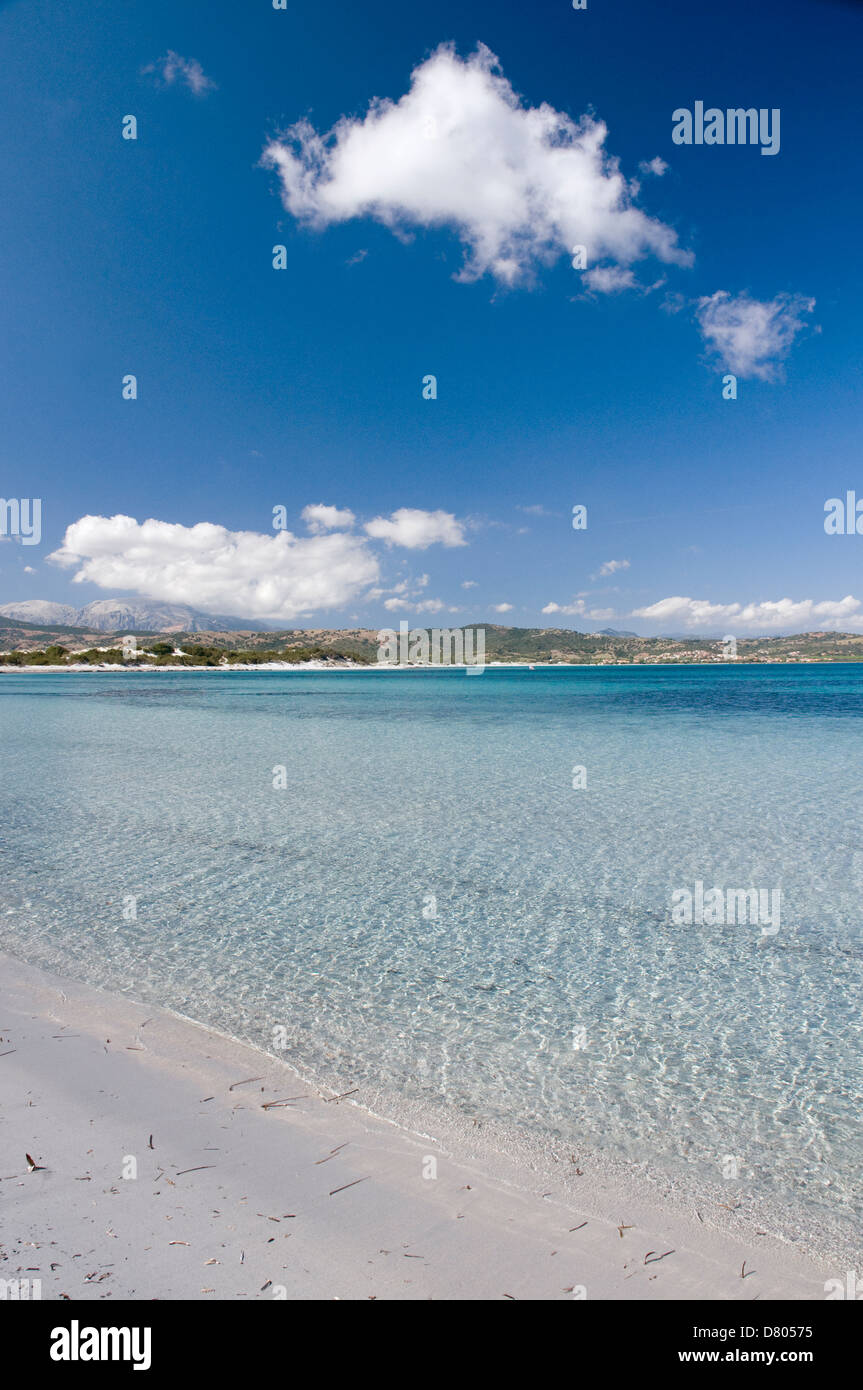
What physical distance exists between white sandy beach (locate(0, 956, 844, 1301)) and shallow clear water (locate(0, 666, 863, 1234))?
22.6 inches

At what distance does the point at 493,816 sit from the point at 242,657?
14476 centimetres

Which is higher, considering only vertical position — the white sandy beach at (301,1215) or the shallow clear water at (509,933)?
the white sandy beach at (301,1215)

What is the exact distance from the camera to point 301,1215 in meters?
3.31

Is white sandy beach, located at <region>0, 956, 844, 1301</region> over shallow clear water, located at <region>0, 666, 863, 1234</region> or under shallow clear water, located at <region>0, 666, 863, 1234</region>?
over

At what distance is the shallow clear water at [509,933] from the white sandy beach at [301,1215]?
574 mm

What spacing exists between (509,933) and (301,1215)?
14.9ft

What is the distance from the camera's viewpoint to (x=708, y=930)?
771 centimetres

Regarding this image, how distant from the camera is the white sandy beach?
295cm

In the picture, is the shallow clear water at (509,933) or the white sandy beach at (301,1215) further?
the shallow clear water at (509,933)

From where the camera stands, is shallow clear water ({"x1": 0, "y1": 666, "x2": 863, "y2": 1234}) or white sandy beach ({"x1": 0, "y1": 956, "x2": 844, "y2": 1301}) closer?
white sandy beach ({"x1": 0, "y1": 956, "x2": 844, "y2": 1301})

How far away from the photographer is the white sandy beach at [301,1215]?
2945 millimetres
